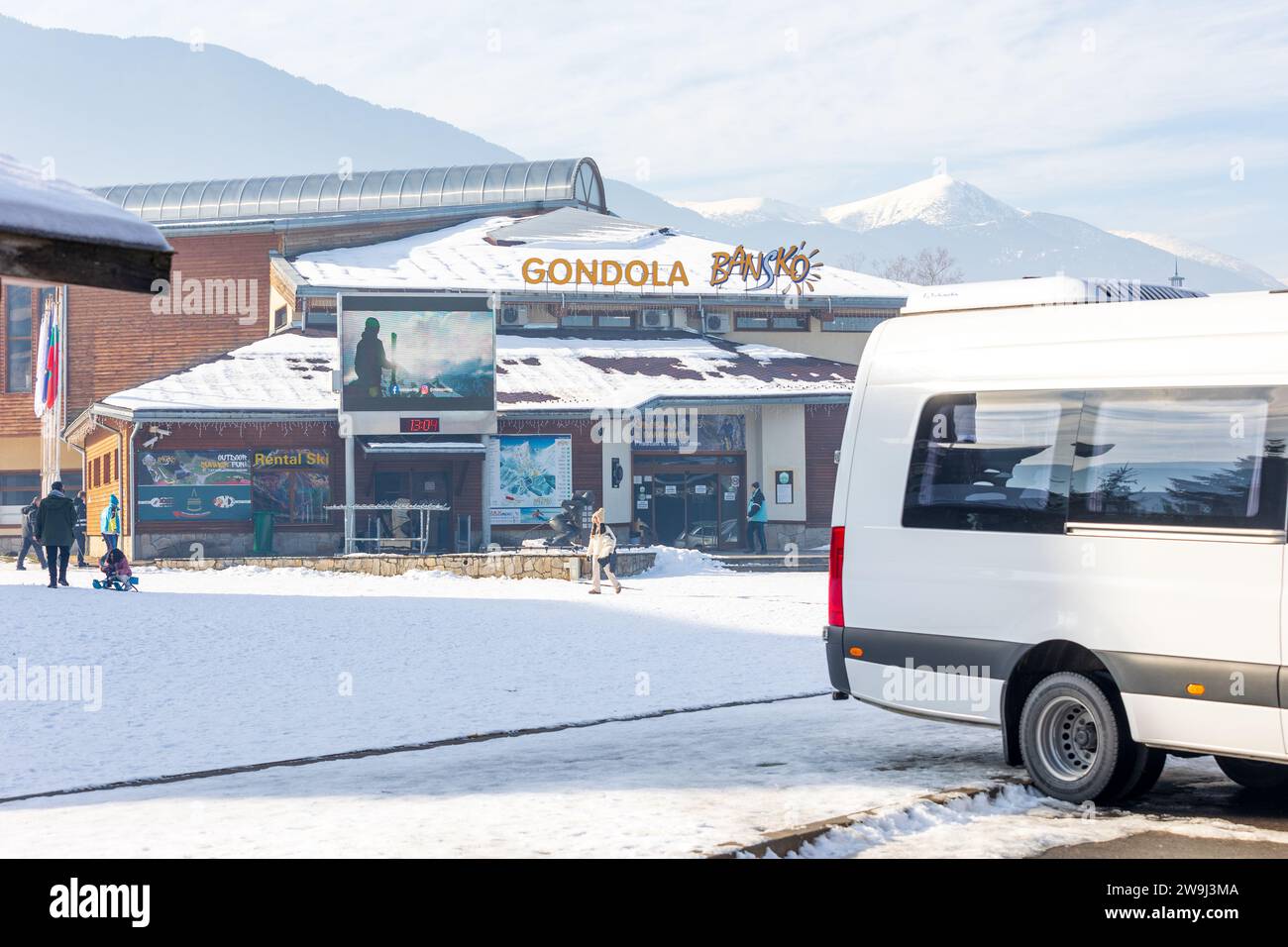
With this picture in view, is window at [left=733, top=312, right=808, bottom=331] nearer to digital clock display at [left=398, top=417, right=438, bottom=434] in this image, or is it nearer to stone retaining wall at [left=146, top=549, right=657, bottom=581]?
digital clock display at [left=398, top=417, right=438, bottom=434]

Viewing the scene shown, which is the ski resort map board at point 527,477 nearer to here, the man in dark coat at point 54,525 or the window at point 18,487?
the man in dark coat at point 54,525

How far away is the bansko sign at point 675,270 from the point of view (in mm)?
41688

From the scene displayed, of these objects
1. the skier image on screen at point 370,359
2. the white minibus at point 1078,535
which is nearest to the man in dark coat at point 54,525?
the skier image on screen at point 370,359

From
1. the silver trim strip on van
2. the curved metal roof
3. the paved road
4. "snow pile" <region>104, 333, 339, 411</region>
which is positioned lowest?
the paved road

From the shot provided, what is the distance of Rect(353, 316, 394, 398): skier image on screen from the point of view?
31578 mm

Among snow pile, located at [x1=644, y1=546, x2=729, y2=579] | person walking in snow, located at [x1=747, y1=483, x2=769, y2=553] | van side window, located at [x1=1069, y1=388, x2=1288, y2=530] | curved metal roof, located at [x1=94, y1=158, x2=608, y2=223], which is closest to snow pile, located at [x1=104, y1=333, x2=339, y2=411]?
snow pile, located at [x1=644, y1=546, x2=729, y2=579]

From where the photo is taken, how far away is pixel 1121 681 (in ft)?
25.4

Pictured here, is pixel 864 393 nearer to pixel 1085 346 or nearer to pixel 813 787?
pixel 1085 346

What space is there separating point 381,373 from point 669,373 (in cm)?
832

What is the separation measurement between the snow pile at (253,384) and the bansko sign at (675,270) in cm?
660

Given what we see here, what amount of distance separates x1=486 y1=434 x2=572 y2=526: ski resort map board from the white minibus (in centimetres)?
2609

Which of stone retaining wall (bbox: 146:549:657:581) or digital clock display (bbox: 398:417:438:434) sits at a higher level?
A: digital clock display (bbox: 398:417:438:434)
